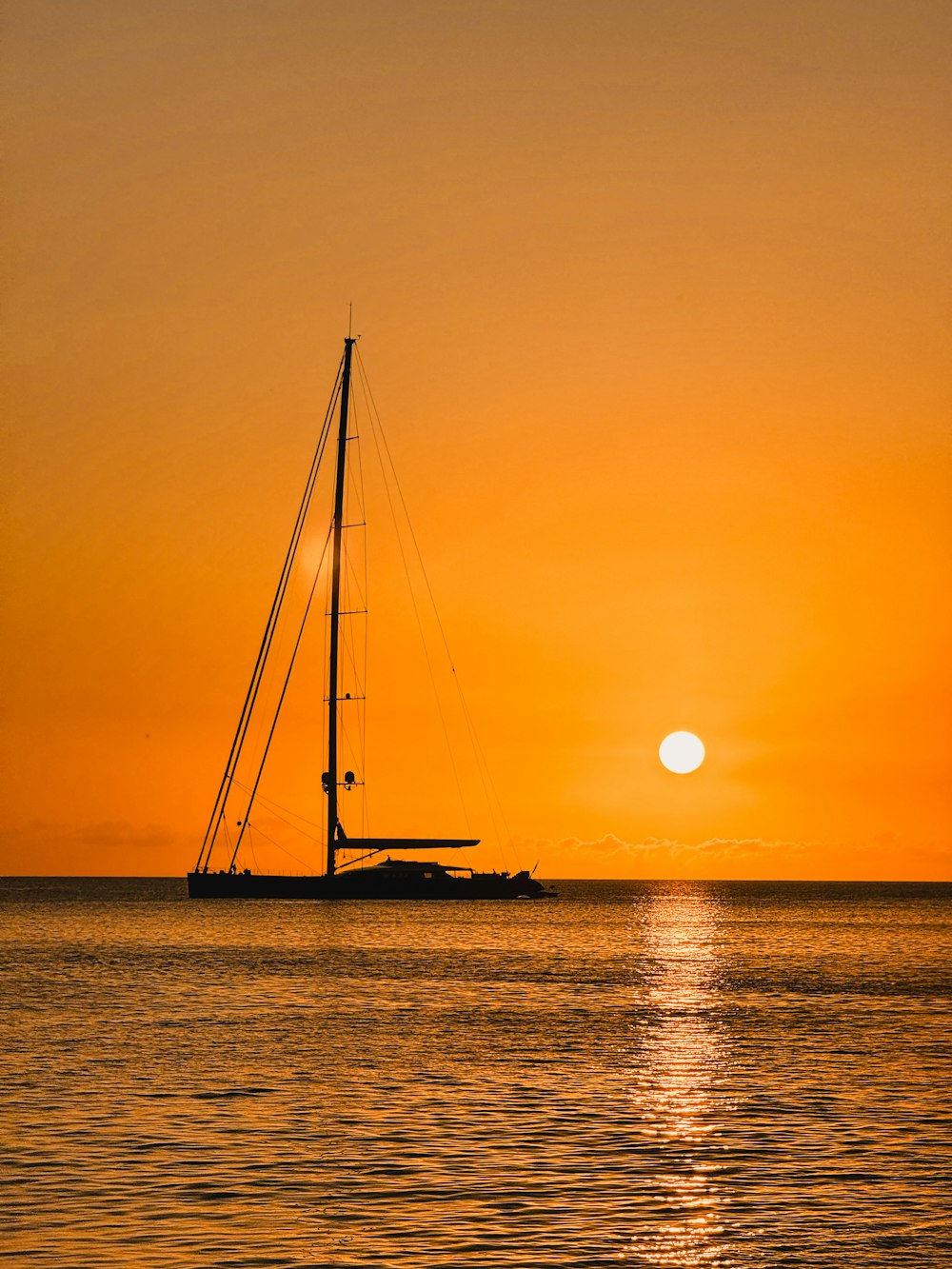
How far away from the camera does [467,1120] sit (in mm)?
32781

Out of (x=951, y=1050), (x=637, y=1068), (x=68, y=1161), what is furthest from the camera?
(x=951, y=1050)

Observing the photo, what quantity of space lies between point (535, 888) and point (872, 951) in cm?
6190

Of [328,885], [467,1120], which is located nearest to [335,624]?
[328,885]

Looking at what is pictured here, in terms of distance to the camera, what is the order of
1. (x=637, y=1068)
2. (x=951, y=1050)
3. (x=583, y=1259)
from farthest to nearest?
1. (x=951, y=1050)
2. (x=637, y=1068)
3. (x=583, y=1259)

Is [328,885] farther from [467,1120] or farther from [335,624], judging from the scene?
[467,1120]

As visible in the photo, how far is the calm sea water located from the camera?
23453 millimetres

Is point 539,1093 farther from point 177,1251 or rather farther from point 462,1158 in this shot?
point 177,1251

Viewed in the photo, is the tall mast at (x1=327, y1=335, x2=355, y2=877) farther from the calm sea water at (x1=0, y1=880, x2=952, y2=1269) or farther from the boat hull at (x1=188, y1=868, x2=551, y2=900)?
the calm sea water at (x1=0, y1=880, x2=952, y2=1269)

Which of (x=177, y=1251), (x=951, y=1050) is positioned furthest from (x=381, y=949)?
(x=177, y=1251)

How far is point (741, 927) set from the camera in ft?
509

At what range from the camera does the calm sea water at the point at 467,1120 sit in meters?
23.5

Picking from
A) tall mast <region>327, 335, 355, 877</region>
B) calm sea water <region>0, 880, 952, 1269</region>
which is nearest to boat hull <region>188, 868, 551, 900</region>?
tall mast <region>327, 335, 355, 877</region>

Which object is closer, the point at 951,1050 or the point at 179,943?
the point at 951,1050

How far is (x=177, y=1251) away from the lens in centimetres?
2236
